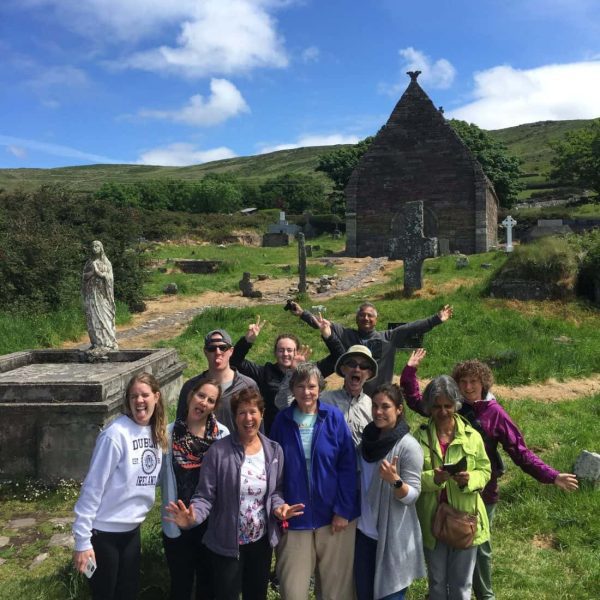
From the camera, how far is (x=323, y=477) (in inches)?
130

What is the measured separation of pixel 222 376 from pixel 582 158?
147 ft

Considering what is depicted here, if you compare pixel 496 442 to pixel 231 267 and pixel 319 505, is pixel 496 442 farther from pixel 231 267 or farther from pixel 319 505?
pixel 231 267

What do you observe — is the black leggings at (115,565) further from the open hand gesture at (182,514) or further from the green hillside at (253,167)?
the green hillside at (253,167)

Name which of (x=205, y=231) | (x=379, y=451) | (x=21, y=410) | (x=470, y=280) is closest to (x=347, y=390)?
(x=379, y=451)

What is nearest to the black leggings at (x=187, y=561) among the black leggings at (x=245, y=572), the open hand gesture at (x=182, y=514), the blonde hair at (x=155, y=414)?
the black leggings at (x=245, y=572)

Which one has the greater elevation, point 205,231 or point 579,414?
point 205,231

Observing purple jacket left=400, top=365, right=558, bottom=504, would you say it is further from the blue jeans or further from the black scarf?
the blue jeans

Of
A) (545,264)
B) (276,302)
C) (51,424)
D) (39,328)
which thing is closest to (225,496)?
(51,424)

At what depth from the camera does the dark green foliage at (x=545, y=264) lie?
12.9 meters

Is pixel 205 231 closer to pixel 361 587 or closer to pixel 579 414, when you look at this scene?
pixel 579 414

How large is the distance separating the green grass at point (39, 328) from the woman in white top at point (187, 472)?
8903 millimetres

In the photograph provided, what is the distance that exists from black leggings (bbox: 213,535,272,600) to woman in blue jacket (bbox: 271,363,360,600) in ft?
0.39

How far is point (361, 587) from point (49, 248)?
14.4 m

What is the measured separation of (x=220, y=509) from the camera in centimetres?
321
